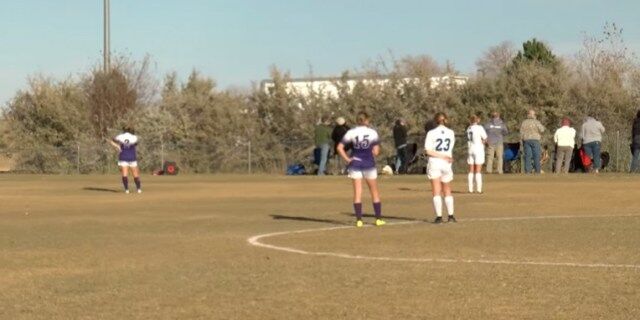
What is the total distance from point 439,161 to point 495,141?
17.6 m

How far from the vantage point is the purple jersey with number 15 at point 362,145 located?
19484 millimetres

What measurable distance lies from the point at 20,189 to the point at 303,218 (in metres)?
16.7

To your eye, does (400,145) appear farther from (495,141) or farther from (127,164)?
(127,164)

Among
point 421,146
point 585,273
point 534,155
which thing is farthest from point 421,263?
point 421,146

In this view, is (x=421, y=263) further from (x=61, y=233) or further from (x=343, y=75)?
(x=343, y=75)

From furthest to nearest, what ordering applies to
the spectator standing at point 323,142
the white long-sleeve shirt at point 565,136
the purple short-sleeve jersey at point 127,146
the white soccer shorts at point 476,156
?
the spectator standing at point 323,142, the white long-sleeve shirt at point 565,136, the purple short-sleeve jersey at point 127,146, the white soccer shorts at point 476,156

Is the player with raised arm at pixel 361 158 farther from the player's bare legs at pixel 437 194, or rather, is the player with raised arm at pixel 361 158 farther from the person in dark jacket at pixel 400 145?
the person in dark jacket at pixel 400 145

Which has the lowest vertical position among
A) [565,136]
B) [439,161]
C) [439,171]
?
[439,171]

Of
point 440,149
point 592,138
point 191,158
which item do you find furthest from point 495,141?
point 440,149

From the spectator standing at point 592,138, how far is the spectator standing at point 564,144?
0.37 m

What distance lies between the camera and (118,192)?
109 ft

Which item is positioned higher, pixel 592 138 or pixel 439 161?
pixel 592 138

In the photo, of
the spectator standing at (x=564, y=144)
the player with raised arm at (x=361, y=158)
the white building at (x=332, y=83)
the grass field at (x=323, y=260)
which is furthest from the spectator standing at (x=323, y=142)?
the player with raised arm at (x=361, y=158)

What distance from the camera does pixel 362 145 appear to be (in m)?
19.6
